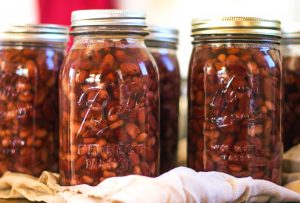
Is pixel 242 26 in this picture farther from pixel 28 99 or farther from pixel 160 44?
pixel 28 99

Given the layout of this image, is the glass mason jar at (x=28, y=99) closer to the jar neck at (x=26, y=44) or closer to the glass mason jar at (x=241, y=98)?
the jar neck at (x=26, y=44)

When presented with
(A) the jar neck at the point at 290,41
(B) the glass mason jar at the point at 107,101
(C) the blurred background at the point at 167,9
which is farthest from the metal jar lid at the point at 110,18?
(C) the blurred background at the point at 167,9

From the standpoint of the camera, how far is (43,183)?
0.74m

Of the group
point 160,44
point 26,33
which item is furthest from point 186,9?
point 26,33

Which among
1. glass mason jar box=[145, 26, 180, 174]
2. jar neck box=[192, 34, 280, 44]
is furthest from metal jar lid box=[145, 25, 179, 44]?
jar neck box=[192, 34, 280, 44]

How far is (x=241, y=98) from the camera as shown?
2.33ft

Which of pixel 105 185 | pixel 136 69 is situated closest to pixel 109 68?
pixel 136 69

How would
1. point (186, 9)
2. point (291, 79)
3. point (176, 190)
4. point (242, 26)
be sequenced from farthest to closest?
point (186, 9)
point (291, 79)
point (242, 26)
point (176, 190)

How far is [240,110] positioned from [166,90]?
17 cm

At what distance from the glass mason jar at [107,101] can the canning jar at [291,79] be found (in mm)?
235

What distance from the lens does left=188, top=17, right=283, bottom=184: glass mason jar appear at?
71 cm

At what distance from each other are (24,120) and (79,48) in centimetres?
14

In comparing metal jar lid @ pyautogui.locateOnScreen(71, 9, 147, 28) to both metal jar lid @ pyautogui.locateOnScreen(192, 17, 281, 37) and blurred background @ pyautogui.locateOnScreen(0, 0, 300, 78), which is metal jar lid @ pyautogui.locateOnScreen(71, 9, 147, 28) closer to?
metal jar lid @ pyautogui.locateOnScreen(192, 17, 281, 37)

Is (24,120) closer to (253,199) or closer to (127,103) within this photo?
(127,103)
